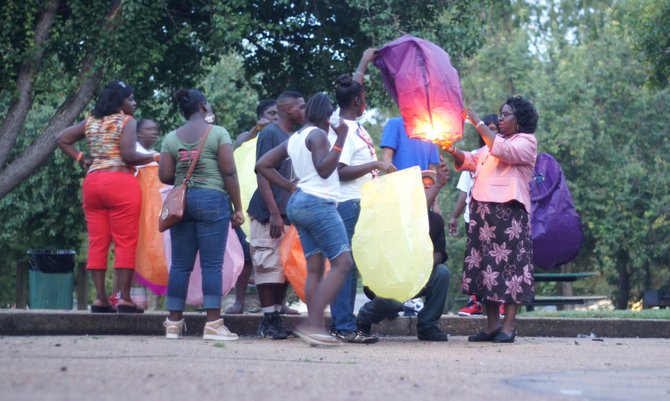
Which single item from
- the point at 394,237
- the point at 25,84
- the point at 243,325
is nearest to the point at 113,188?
the point at 243,325

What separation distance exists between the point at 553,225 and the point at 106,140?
4081 mm

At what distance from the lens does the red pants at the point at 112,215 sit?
993 centimetres

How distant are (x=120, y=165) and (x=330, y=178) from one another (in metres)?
2.20

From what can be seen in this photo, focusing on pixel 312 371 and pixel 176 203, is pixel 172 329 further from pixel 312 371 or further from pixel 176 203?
pixel 312 371

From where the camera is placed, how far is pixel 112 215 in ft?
32.8

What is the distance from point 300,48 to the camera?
19.8 metres

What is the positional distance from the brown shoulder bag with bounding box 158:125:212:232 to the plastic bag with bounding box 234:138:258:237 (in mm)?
1630

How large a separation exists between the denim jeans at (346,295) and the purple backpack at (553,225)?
2312mm

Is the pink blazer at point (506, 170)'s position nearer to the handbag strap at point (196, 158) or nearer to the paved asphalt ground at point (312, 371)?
the paved asphalt ground at point (312, 371)

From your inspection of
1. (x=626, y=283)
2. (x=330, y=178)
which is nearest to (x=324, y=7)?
(x=330, y=178)

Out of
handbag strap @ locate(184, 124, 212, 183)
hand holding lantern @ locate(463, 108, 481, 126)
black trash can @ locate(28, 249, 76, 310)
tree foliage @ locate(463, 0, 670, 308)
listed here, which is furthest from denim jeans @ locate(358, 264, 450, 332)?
tree foliage @ locate(463, 0, 670, 308)

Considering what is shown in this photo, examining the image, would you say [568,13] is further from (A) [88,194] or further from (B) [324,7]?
(A) [88,194]

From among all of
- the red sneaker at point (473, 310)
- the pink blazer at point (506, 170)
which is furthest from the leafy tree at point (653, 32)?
the pink blazer at point (506, 170)

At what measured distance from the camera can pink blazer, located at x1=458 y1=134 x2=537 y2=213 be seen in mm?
9672
